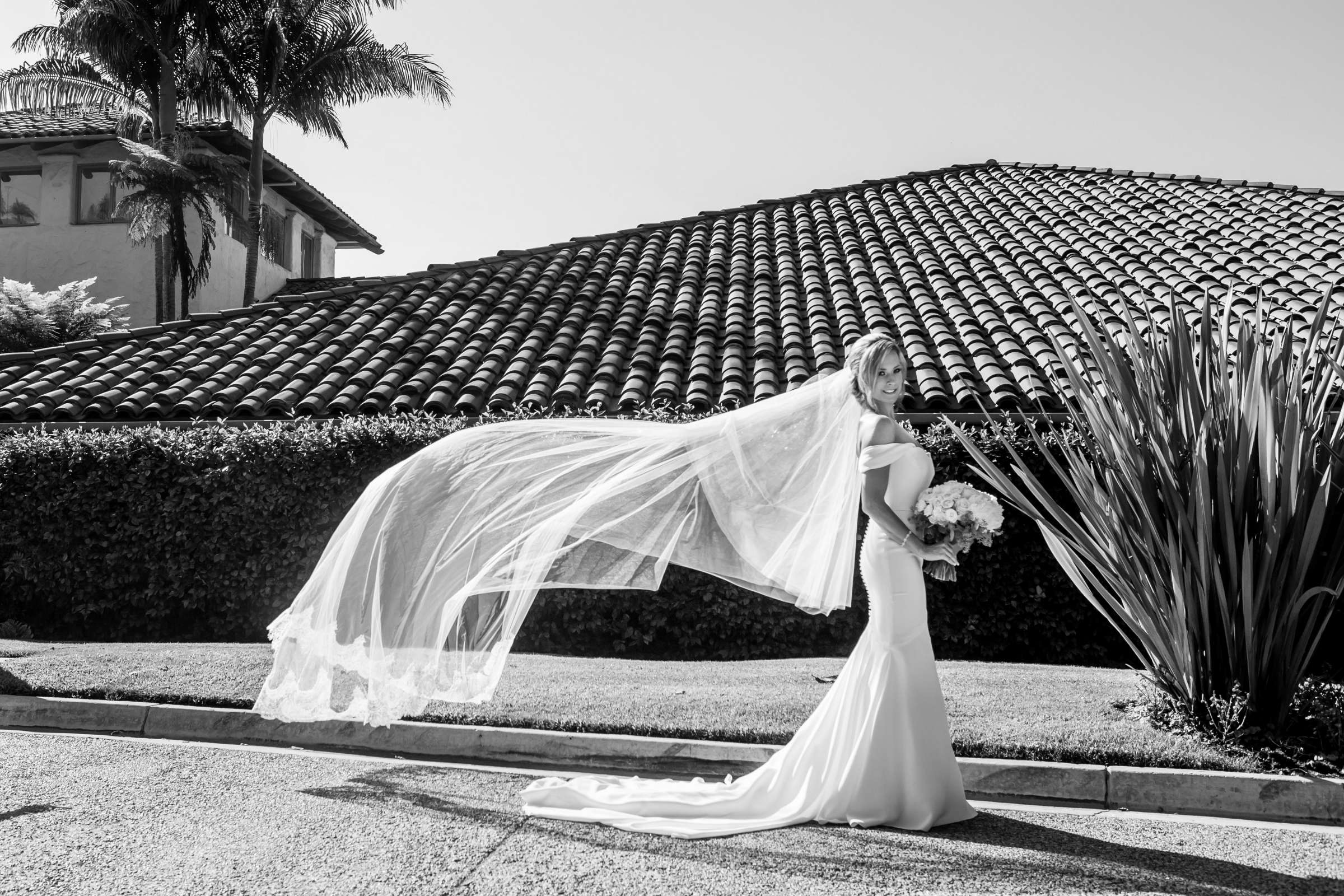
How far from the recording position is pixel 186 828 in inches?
199

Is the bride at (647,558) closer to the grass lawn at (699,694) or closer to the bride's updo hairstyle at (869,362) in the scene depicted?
the bride's updo hairstyle at (869,362)

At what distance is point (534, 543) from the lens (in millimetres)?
5812

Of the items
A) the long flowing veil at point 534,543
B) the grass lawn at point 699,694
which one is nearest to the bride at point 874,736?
the long flowing veil at point 534,543

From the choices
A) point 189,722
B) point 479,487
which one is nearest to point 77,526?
point 189,722

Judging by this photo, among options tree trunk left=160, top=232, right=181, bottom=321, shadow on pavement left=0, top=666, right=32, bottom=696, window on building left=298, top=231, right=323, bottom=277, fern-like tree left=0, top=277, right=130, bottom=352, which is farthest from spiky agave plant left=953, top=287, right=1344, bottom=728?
window on building left=298, top=231, right=323, bottom=277

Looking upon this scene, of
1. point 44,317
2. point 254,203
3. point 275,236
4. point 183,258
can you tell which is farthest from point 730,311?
point 275,236

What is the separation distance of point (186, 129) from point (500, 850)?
2570 centimetres

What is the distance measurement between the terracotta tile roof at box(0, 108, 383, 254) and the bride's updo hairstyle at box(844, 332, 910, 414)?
2318 cm

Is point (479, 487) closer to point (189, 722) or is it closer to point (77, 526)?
point (189, 722)

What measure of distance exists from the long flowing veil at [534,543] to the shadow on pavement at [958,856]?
77 cm

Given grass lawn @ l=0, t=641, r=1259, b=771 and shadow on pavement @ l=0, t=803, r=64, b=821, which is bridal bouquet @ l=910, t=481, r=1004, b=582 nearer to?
grass lawn @ l=0, t=641, r=1259, b=771

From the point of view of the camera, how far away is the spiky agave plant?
659 cm

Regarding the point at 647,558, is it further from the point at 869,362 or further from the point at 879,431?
the point at 869,362

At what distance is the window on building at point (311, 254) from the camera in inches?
1187
